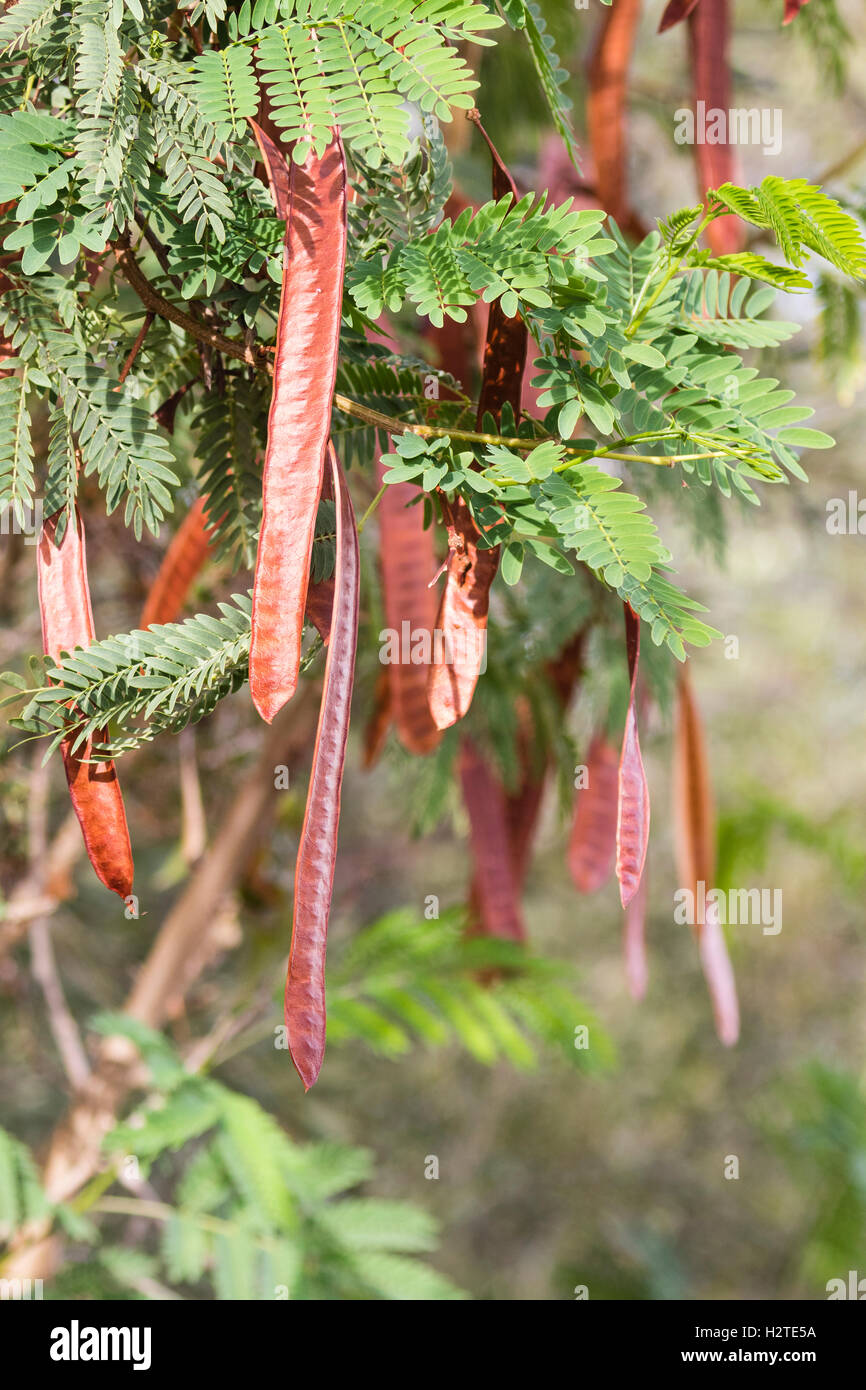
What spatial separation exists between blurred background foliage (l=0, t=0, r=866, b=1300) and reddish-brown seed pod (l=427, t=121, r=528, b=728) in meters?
0.69

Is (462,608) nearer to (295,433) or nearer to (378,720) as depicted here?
(295,433)

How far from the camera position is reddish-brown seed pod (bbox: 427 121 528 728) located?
453 mm

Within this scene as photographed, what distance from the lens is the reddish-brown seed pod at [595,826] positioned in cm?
115

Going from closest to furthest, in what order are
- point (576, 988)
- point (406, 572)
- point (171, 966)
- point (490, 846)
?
point (406, 572)
point (490, 846)
point (171, 966)
point (576, 988)

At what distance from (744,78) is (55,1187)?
1.99 metres

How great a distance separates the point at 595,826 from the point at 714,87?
734 mm

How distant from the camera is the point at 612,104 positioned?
96 cm

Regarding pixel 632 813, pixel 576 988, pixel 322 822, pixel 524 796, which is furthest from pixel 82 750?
pixel 576 988

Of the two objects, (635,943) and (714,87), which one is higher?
(714,87)

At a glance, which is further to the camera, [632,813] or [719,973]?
[719,973]

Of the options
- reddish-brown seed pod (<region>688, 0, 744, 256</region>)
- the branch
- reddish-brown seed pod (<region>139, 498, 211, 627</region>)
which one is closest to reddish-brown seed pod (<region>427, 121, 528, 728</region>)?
reddish-brown seed pod (<region>139, 498, 211, 627</region>)

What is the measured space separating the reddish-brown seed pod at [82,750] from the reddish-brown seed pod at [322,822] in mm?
110

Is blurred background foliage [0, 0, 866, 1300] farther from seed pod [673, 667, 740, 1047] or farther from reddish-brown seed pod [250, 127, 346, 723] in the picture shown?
reddish-brown seed pod [250, 127, 346, 723]
